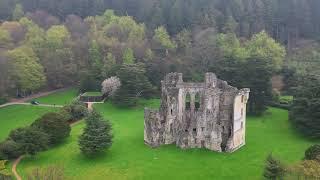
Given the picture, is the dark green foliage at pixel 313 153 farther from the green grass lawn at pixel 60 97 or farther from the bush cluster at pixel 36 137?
the green grass lawn at pixel 60 97

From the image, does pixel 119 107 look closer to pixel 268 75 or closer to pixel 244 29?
pixel 268 75

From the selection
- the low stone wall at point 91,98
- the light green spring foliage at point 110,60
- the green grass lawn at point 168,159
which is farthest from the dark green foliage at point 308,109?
the light green spring foliage at point 110,60

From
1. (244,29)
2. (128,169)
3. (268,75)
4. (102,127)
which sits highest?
(244,29)

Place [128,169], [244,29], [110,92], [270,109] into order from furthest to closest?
1. [244,29]
2. [110,92]
3. [270,109]
4. [128,169]

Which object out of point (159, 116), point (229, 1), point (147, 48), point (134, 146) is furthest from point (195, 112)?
point (229, 1)

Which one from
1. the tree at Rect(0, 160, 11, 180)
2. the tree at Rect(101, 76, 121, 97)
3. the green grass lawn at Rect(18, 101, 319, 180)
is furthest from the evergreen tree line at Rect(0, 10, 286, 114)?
the tree at Rect(0, 160, 11, 180)

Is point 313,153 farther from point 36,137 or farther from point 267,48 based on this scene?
point 267,48
